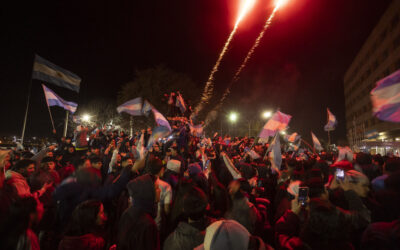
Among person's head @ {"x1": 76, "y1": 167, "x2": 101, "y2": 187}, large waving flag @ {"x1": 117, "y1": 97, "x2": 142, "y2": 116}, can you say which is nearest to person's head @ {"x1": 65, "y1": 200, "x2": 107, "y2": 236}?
person's head @ {"x1": 76, "y1": 167, "x2": 101, "y2": 187}

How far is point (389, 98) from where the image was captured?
13.3 feet

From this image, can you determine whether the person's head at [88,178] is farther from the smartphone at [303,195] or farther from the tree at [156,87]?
the tree at [156,87]

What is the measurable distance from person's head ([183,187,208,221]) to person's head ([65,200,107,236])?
3.84 ft

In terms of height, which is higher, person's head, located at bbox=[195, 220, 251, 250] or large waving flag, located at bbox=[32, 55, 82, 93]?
large waving flag, located at bbox=[32, 55, 82, 93]

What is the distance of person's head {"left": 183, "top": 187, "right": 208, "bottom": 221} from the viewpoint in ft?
8.55

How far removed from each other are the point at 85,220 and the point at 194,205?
53.0 inches

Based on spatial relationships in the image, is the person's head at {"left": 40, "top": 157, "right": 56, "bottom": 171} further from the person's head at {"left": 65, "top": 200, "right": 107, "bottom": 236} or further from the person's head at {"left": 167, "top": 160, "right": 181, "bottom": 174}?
the person's head at {"left": 65, "top": 200, "right": 107, "bottom": 236}

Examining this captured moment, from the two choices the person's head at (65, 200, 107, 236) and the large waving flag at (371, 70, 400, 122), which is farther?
the large waving flag at (371, 70, 400, 122)

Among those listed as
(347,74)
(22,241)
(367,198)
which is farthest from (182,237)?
(347,74)

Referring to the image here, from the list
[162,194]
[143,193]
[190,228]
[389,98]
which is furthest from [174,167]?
[389,98]

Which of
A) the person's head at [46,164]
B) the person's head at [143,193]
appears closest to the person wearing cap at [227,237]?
the person's head at [143,193]

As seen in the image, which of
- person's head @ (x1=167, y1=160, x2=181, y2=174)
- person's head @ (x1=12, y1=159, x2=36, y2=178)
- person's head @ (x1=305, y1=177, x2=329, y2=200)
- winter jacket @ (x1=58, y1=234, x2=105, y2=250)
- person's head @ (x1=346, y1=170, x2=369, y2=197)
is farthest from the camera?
person's head @ (x1=167, y1=160, x2=181, y2=174)

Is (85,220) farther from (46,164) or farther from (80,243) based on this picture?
(46,164)

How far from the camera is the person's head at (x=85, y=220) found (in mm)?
2922
